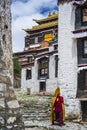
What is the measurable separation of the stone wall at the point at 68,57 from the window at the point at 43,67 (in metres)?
10.1

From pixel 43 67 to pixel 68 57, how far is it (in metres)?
11.0

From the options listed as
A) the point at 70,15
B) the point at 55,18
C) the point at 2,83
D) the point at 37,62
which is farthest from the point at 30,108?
the point at 55,18

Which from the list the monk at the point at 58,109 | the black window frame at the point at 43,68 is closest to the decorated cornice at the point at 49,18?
the black window frame at the point at 43,68

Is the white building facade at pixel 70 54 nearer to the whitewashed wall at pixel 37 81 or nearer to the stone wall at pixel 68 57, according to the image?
the stone wall at pixel 68 57

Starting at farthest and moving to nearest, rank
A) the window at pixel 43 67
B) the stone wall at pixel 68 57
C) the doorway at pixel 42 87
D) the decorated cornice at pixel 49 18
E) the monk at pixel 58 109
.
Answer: the decorated cornice at pixel 49 18
the window at pixel 43 67
the doorway at pixel 42 87
the stone wall at pixel 68 57
the monk at pixel 58 109

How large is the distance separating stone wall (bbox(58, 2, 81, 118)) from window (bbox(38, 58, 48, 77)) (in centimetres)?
1015

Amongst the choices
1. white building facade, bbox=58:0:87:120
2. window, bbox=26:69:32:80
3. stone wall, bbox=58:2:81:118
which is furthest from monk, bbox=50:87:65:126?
window, bbox=26:69:32:80

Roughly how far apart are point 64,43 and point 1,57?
19882 mm

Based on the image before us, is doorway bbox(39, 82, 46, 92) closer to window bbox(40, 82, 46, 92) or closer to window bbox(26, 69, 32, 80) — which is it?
window bbox(40, 82, 46, 92)

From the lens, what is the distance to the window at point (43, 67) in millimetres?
36844

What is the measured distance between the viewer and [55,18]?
48375mm

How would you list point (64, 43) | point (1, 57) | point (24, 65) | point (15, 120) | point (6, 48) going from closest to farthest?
point (15, 120) < point (1, 57) < point (6, 48) < point (64, 43) < point (24, 65)

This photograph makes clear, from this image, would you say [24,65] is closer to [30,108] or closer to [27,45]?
[27,45]

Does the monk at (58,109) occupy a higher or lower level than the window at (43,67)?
lower
